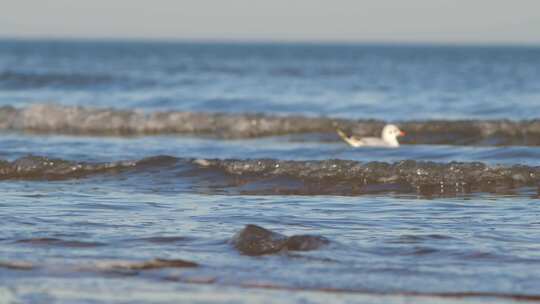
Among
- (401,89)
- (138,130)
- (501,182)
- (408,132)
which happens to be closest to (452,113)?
(408,132)

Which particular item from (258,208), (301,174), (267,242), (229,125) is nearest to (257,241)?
(267,242)

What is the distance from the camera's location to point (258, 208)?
9.05m

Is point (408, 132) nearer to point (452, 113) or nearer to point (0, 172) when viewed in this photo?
point (452, 113)

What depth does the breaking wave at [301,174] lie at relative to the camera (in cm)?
1070

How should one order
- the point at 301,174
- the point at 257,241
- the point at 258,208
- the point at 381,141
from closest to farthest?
the point at 257,241 < the point at 258,208 < the point at 301,174 < the point at 381,141

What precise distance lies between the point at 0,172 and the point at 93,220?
12.6ft

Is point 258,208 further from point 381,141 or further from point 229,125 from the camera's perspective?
point 229,125

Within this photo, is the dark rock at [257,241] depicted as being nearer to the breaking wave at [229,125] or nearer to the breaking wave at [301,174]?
the breaking wave at [301,174]

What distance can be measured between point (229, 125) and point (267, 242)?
1198cm

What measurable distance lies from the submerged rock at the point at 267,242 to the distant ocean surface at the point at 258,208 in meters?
0.06

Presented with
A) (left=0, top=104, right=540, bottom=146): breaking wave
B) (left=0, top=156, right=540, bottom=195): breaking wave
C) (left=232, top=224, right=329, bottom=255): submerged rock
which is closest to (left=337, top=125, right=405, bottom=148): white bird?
(left=0, top=104, right=540, bottom=146): breaking wave

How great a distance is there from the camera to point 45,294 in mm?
5777

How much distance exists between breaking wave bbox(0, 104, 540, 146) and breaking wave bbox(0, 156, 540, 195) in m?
5.60

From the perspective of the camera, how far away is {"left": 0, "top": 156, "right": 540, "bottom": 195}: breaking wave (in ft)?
35.1
